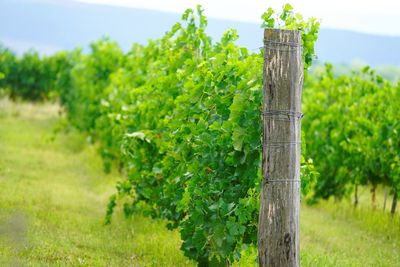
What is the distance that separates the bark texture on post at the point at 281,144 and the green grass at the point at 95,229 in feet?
4.85

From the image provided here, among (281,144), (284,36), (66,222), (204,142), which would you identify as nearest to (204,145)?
(204,142)

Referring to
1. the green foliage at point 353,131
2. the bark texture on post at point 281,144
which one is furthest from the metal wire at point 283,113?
the green foliage at point 353,131

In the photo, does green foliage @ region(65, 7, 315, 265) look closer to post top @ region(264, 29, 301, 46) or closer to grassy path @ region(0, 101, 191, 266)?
grassy path @ region(0, 101, 191, 266)

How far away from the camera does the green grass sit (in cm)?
730

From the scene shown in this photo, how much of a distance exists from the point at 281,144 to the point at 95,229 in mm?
4443

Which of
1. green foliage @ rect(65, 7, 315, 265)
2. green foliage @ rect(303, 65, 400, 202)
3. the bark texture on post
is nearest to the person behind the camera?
the bark texture on post

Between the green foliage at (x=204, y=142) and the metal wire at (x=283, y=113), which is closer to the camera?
the metal wire at (x=283, y=113)

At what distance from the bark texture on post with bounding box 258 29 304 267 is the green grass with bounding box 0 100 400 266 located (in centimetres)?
148

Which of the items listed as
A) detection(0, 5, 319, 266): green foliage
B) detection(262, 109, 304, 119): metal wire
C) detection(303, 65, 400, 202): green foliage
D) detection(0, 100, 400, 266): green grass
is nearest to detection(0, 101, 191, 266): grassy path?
detection(0, 100, 400, 266): green grass

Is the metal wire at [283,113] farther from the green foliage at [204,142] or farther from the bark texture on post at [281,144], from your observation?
the green foliage at [204,142]

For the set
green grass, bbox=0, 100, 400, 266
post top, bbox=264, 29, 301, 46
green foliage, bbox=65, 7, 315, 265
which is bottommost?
green grass, bbox=0, 100, 400, 266

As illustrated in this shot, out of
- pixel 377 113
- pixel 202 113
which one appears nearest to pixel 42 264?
pixel 202 113

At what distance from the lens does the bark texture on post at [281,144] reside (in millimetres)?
5148

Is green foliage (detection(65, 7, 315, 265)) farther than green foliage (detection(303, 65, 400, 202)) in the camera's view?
No
